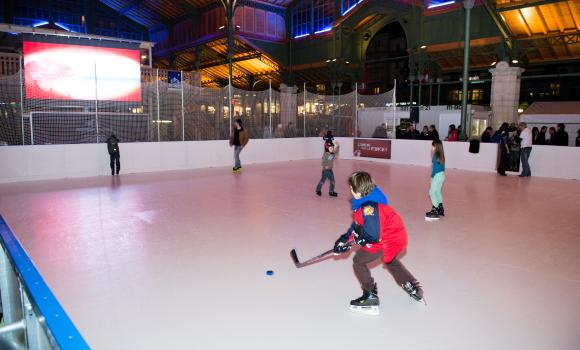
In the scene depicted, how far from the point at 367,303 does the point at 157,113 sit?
11.8 m

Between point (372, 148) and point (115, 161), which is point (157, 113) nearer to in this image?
point (115, 161)

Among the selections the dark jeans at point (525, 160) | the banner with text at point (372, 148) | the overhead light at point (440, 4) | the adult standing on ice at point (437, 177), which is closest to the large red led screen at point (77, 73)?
the banner with text at point (372, 148)

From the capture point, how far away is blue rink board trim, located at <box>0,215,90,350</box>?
4.96 feet

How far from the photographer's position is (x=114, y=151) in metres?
12.1

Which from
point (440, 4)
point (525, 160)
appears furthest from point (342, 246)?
point (440, 4)

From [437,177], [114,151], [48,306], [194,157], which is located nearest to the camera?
[48,306]

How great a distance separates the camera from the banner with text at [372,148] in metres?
16.3

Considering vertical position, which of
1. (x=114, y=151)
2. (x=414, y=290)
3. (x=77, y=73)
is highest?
(x=77, y=73)

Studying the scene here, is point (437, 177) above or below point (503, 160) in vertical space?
above

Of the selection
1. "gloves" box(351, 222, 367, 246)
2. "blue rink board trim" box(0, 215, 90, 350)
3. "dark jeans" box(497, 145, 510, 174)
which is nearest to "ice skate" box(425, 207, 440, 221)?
"gloves" box(351, 222, 367, 246)

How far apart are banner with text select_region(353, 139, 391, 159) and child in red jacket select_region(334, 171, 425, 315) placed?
12.9 metres

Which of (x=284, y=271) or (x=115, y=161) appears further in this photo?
(x=115, y=161)

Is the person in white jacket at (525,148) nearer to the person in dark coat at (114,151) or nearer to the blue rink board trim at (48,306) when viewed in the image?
the person in dark coat at (114,151)

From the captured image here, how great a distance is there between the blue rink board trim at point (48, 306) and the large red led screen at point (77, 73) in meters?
11.9
